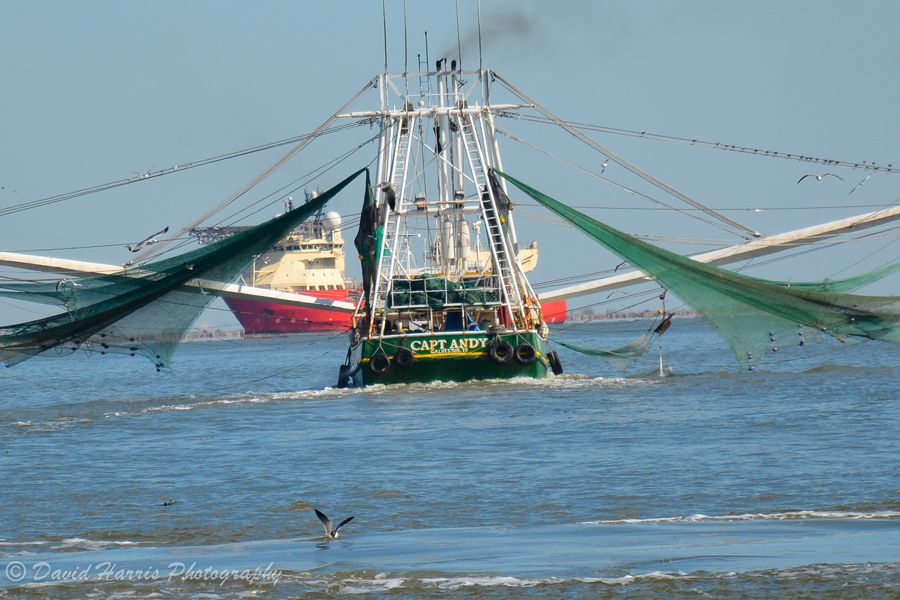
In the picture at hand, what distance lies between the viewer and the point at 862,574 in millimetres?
10117

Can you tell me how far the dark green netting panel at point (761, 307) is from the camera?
23422 millimetres

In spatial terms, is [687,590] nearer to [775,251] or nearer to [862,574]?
[862,574]

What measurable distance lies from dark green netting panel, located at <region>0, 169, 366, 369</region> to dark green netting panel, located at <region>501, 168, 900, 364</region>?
6.88 m

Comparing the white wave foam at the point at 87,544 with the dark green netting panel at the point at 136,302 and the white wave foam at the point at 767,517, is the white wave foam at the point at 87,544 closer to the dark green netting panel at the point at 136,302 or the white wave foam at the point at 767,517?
the white wave foam at the point at 767,517

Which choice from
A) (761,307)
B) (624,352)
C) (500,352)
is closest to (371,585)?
(761,307)

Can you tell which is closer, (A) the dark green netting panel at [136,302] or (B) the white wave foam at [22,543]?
(B) the white wave foam at [22,543]

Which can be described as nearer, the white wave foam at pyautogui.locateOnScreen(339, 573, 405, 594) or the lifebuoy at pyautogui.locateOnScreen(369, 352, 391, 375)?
the white wave foam at pyautogui.locateOnScreen(339, 573, 405, 594)

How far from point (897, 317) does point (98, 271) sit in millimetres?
14734

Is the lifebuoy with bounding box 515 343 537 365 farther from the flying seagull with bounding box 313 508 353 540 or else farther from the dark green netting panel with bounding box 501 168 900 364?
the flying seagull with bounding box 313 508 353 540

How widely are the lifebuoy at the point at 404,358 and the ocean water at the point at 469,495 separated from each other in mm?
657

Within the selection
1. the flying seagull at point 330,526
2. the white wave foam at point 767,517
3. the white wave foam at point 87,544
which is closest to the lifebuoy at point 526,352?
the white wave foam at point 767,517

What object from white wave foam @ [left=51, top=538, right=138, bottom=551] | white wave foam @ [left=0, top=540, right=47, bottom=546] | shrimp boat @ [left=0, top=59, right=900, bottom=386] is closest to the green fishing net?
shrimp boat @ [left=0, top=59, right=900, bottom=386]

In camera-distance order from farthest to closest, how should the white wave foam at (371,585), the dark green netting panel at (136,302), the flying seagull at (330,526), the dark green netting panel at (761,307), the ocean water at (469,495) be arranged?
the dark green netting panel at (136,302) < the dark green netting panel at (761,307) < the flying seagull at (330,526) < the ocean water at (469,495) < the white wave foam at (371,585)

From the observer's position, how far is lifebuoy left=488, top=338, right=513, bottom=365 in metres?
28.6
